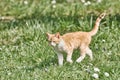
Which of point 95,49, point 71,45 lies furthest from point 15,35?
point 71,45

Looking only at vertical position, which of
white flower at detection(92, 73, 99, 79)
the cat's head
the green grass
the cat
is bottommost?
white flower at detection(92, 73, 99, 79)

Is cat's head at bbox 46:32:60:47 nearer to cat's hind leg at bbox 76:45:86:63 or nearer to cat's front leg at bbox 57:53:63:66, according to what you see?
cat's front leg at bbox 57:53:63:66

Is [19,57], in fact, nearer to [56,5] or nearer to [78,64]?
[78,64]

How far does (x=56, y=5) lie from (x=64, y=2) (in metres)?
0.26

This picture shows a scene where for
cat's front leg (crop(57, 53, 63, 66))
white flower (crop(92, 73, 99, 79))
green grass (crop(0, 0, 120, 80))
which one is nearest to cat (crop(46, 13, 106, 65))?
cat's front leg (crop(57, 53, 63, 66))

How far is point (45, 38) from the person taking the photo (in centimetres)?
830

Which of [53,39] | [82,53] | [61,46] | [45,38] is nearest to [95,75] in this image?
[82,53]

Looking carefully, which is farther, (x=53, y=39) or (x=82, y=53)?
(x=82, y=53)

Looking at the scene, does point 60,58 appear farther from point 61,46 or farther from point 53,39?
point 53,39

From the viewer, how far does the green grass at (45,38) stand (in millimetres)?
6855

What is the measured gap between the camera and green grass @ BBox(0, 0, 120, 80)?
6.86 m

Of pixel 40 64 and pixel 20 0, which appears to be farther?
pixel 20 0

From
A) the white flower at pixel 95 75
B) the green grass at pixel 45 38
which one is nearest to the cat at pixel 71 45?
the green grass at pixel 45 38

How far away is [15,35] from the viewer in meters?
8.77
